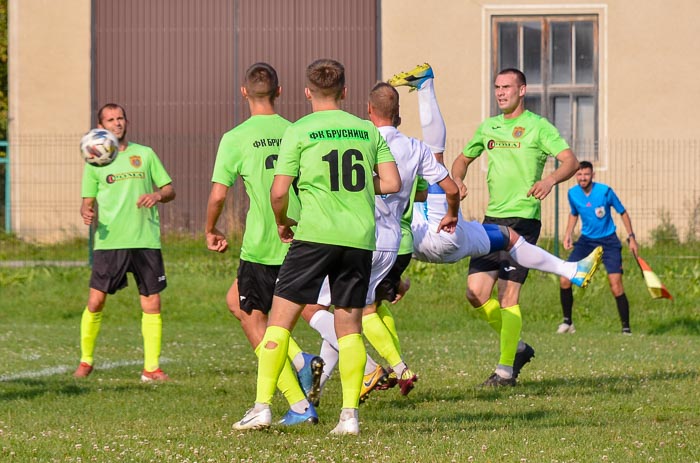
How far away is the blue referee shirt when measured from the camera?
51.7ft

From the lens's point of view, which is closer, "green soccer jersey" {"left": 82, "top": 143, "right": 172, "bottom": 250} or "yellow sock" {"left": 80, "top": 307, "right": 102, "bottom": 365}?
"green soccer jersey" {"left": 82, "top": 143, "right": 172, "bottom": 250}

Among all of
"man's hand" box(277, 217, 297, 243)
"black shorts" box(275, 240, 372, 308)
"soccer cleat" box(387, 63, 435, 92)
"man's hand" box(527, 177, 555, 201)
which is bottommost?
"black shorts" box(275, 240, 372, 308)

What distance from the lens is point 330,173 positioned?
667 cm

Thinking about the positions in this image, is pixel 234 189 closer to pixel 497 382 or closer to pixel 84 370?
pixel 84 370

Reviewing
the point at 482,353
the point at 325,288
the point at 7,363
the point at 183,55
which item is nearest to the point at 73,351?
the point at 7,363

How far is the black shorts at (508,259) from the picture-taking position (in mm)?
9492

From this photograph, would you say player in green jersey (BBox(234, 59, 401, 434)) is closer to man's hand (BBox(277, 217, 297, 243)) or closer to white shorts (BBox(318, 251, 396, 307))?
man's hand (BBox(277, 217, 297, 243))

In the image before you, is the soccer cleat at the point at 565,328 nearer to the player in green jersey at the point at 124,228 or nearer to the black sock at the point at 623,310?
the black sock at the point at 623,310

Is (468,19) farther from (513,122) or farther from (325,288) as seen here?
(325,288)

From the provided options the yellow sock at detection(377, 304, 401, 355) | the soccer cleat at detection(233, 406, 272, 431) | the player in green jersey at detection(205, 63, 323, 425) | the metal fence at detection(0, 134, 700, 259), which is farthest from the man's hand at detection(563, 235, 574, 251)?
the soccer cleat at detection(233, 406, 272, 431)

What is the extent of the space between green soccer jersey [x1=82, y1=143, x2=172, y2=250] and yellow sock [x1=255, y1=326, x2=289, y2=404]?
3.76 metres

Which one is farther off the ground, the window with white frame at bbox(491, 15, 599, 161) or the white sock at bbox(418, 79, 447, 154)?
the window with white frame at bbox(491, 15, 599, 161)

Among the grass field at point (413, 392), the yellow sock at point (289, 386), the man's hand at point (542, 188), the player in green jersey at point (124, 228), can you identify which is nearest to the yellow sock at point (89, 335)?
the player in green jersey at point (124, 228)

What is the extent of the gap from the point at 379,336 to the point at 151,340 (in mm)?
2643
